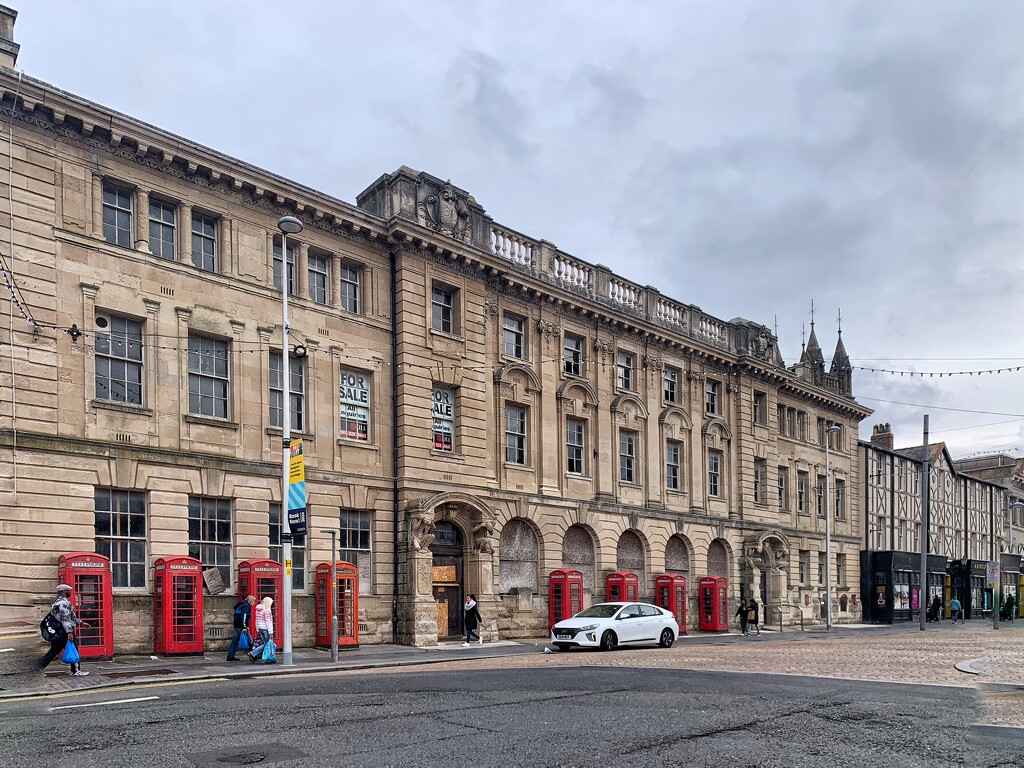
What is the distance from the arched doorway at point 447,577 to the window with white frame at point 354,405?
3.94 m

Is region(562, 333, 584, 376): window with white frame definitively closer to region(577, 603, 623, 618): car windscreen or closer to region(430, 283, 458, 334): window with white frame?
region(430, 283, 458, 334): window with white frame

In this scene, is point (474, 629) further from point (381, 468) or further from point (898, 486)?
point (898, 486)

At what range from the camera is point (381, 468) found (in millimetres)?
27469

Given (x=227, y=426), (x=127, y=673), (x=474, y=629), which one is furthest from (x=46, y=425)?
(x=474, y=629)

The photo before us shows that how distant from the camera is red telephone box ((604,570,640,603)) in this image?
1309 inches

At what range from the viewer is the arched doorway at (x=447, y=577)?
2866 cm

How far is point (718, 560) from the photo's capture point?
41062 millimetres

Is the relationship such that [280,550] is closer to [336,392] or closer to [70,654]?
[336,392]

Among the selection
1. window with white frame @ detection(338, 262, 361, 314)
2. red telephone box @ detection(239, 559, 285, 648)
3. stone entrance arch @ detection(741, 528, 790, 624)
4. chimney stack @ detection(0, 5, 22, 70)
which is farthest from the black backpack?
stone entrance arch @ detection(741, 528, 790, 624)

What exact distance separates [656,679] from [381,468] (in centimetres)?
1369

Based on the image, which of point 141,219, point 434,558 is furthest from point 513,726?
point 434,558

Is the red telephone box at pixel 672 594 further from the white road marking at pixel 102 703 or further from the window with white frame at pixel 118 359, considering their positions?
the white road marking at pixel 102 703

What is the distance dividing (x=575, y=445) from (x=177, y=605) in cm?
1689

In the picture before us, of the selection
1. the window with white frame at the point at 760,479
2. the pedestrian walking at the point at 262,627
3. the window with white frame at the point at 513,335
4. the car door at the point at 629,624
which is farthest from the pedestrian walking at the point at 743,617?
the pedestrian walking at the point at 262,627
